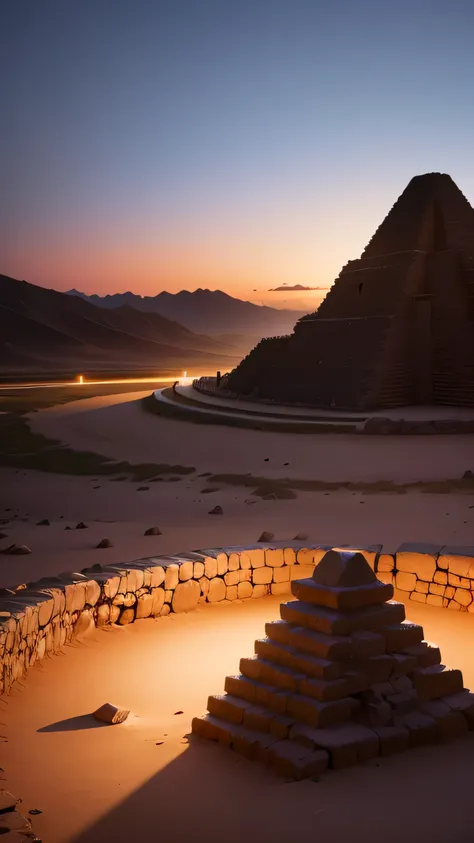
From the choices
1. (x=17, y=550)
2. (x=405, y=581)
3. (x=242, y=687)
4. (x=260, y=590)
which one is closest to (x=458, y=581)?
(x=405, y=581)

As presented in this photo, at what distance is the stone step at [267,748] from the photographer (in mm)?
3861

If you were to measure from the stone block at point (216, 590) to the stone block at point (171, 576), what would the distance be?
1.22 ft

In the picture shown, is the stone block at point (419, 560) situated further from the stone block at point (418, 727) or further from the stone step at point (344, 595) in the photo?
the stone block at point (418, 727)

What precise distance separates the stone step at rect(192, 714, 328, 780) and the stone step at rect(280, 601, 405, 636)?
25.5 inches

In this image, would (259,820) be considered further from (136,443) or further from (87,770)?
(136,443)

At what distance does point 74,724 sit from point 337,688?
1.63 meters

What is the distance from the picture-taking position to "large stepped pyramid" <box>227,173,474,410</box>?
21.8 metres

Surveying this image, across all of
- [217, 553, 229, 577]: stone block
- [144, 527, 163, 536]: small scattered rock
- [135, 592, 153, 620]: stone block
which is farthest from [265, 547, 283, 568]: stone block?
[144, 527, 163, 536]: small scattered rock

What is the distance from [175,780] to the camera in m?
3.94

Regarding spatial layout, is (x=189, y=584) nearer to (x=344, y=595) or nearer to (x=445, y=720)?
(x=344, y=595)

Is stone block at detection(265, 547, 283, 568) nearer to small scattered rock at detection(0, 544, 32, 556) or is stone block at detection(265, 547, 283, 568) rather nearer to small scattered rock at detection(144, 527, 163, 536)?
small scattered rock at detection(144, 527, 163, 536)

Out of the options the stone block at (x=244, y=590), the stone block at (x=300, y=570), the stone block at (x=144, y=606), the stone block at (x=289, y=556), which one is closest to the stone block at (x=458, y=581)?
the stone block at (x=300, y=570)

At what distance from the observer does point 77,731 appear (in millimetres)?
4578

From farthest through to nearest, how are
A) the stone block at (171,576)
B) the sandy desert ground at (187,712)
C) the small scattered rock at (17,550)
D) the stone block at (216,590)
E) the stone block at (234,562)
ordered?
the small scattered rock at (17,550) → the stone block at (234,562) → the stone block at (216,590) → the stone block at (171,576) → the sandy desert ground at (187,712)
